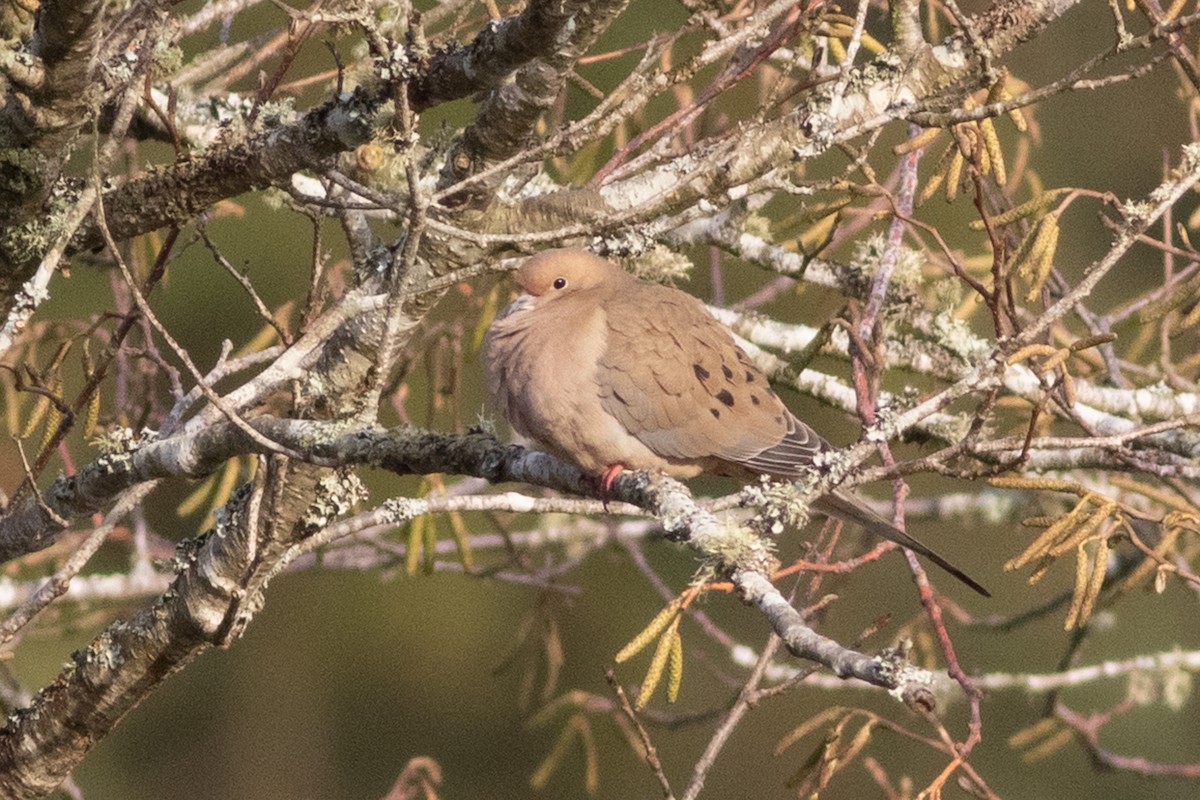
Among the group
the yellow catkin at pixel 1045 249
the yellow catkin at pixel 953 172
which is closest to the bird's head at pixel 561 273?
the yellow catkin at pixel 953 172

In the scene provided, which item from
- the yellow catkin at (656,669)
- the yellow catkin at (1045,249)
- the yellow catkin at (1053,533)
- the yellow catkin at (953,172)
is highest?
the yellow catkin at (953,172)

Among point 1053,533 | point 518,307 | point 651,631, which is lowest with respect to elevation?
point 1053,533

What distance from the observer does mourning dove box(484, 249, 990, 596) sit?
246cm

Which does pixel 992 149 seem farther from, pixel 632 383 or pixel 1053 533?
pixel 632 383

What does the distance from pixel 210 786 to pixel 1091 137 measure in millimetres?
4969

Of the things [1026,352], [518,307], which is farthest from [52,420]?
[1026,352]

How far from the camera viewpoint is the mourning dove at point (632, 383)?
8.07 feet

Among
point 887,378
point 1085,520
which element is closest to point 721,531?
point 1085,520

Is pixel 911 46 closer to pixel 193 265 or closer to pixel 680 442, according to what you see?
pixel 680 442

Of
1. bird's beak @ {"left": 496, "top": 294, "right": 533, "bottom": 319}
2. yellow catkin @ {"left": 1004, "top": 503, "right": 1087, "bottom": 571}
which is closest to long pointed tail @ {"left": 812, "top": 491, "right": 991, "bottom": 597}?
yellow catkin @ {"left": 1004, "top": 503, "right": 1087, "bottom": 571}

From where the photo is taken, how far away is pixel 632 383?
261cm

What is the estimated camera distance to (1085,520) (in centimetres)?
194

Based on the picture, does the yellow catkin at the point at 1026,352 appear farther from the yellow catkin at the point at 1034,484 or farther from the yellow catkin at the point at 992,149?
the yellow catkin at the point at 992,149

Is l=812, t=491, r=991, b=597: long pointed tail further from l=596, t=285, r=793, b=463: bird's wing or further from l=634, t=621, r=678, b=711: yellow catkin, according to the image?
l=634, t=621, r=678, b=711: yellow catkin
